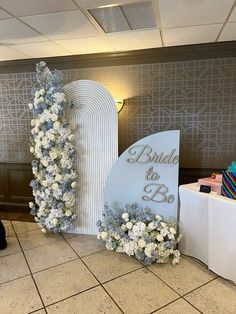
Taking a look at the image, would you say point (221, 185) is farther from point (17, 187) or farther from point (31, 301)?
point (17, 187)

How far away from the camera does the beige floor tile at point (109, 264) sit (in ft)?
7.97

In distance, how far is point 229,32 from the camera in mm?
2709

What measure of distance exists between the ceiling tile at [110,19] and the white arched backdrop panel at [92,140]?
662 millimetres

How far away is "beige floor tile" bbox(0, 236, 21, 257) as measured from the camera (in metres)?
2.89

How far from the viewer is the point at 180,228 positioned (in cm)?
272

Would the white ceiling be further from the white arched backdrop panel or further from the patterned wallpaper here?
the white arched backdrop panel

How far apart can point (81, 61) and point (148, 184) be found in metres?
2.16

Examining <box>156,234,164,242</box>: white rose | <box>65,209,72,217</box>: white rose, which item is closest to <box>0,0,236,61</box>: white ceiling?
<box>65,209,72,217</box>: white rose

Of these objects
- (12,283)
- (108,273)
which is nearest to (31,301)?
(12,283)

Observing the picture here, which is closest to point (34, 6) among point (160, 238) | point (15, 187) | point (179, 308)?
point (160, 238)

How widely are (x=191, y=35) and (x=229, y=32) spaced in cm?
42

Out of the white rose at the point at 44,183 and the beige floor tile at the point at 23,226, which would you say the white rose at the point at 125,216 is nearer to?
the white rose at the point at 44,183

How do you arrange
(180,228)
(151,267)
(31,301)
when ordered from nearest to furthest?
1. (31,301)
2. (151,267)
3. (180,228)

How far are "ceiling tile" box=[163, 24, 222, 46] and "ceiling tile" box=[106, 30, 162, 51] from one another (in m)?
0.12
